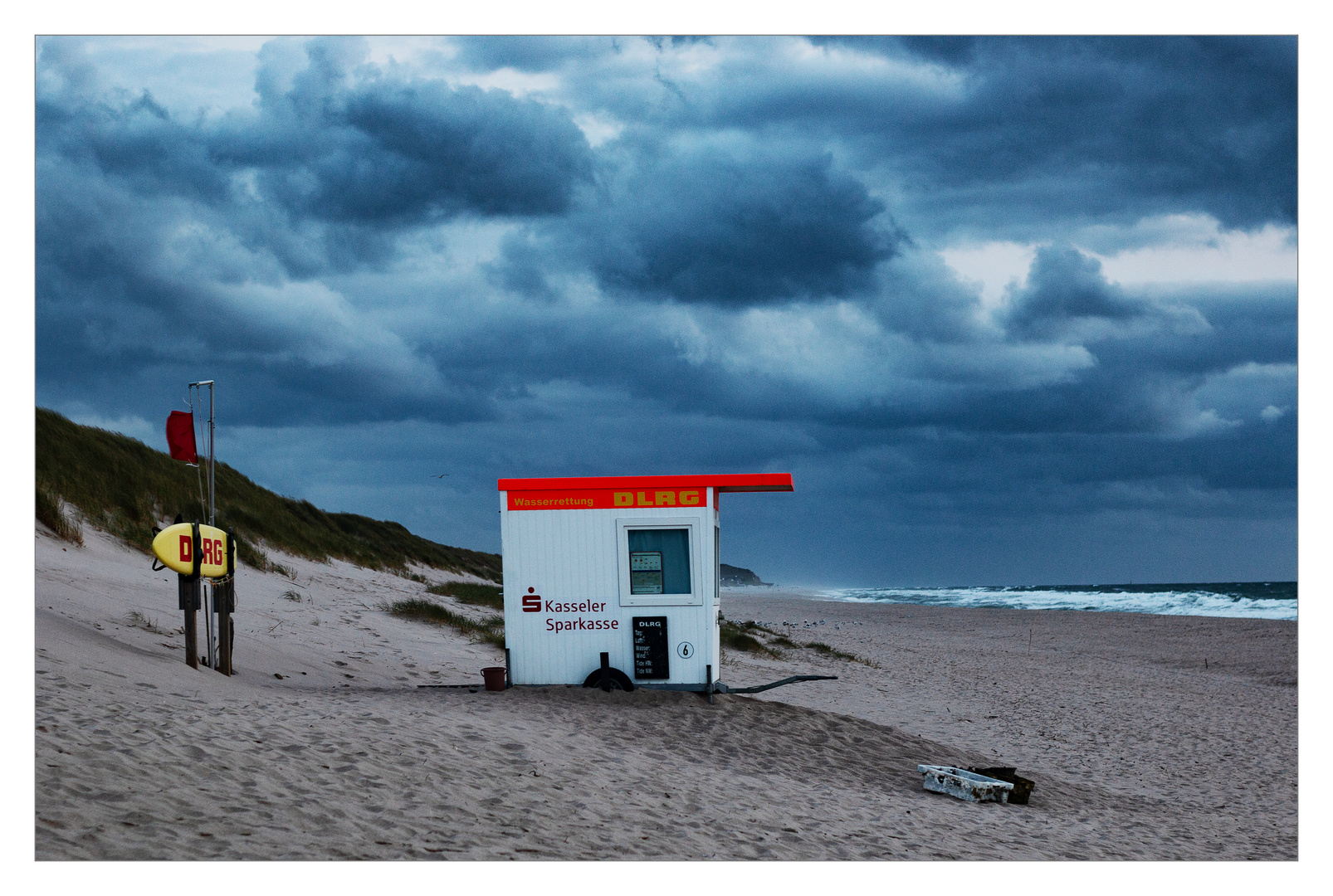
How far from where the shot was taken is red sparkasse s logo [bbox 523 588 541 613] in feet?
37.6

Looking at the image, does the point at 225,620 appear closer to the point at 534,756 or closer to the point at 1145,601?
the point at 534,756

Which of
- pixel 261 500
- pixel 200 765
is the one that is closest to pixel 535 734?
pixel 200 765

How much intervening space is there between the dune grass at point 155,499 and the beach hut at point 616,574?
7.14 m

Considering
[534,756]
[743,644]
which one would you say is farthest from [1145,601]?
[534,756]

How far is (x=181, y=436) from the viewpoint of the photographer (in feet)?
36.1

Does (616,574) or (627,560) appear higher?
(627,560)

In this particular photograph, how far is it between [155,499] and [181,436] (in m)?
13.1

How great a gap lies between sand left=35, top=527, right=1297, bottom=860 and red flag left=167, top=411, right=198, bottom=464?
2.26 m

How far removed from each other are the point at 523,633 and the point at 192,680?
3.67 m

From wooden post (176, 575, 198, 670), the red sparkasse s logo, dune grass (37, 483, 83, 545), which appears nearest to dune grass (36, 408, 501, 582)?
dune grass (37, 483, 83, 545)

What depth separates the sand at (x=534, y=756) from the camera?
20.1 feet

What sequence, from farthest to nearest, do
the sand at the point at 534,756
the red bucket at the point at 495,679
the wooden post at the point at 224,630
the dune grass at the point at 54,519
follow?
the dune grass at the point at 54,519, the red bucket at the point at 495,679, the wooden post at the point at 224,630, the sand at the point at 534,756

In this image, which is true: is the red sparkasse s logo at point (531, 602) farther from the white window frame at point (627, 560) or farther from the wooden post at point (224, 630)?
the wooden post at point (224, 630)

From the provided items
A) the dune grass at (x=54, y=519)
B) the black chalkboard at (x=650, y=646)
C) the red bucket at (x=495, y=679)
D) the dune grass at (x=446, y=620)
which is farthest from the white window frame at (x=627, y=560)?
the dune grass at (x=54, y=519)
